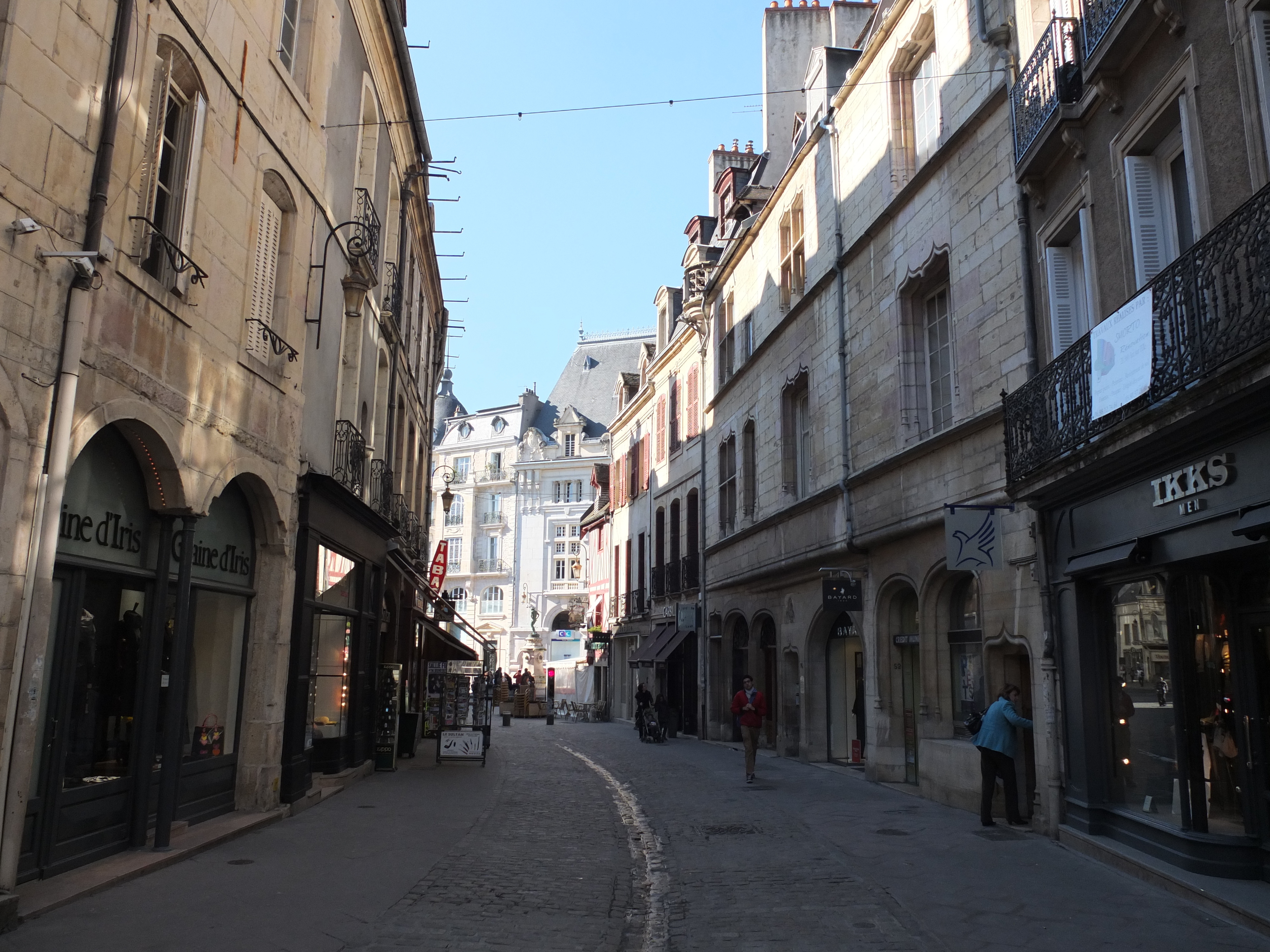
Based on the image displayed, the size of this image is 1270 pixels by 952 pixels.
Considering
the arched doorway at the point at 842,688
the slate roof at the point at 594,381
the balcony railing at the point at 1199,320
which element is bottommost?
the arched doorway at the point at 842,688

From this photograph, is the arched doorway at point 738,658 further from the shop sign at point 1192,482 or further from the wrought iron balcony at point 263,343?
the shop sign at point 1192,482

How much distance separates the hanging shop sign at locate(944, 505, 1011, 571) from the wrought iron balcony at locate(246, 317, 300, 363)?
7607 millimetres

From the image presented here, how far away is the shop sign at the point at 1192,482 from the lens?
7.32m

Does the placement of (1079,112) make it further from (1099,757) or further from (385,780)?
(385,780)

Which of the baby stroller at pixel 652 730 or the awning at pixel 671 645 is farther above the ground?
the awning at pixel 671 645

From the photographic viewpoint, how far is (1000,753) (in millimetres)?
10820

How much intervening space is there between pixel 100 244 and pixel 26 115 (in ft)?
3.43

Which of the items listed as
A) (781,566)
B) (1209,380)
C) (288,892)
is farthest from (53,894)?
(781,566)

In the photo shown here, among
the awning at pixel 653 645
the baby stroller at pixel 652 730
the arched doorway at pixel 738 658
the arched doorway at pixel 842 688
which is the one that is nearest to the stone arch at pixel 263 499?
the arched doorway at pixel 842 688

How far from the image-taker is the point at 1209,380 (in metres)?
6.60

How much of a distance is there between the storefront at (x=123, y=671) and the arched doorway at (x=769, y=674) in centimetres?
1325

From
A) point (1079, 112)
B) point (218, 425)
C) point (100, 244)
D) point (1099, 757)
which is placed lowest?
point (1099, 757)

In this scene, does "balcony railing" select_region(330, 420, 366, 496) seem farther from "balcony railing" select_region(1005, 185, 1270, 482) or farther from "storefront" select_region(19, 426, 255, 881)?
"balcony railing" select_region(1005, 185, 1270, 482)

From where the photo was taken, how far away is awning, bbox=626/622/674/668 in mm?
28906
